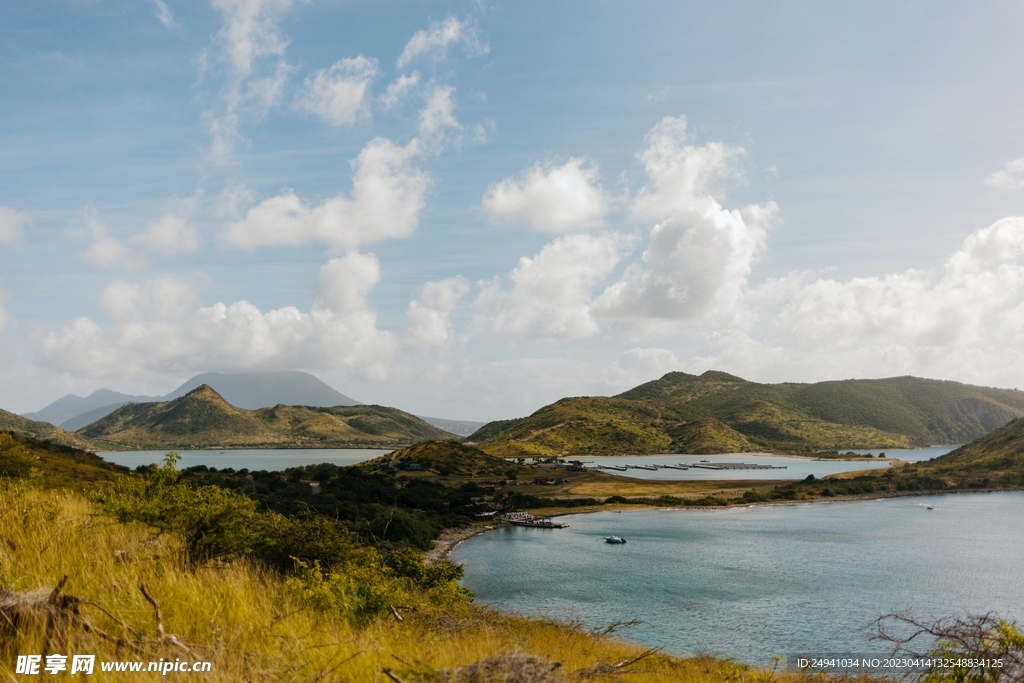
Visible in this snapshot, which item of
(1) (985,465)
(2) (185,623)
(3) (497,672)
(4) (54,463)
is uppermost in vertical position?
(2) (185,623)

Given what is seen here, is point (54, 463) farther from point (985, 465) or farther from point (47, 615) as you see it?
point (985, 465)

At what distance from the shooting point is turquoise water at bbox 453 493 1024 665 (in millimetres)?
43625

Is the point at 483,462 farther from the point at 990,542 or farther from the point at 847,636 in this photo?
the point at 847,636

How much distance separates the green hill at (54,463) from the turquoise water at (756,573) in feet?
121

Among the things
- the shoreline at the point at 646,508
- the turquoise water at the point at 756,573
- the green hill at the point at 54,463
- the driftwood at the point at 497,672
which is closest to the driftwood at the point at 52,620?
the driftwood at the point at 497,672

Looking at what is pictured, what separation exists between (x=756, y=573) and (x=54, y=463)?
85.0 m

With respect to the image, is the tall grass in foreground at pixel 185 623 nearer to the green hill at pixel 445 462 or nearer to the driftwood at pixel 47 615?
the driftwood at pixel 47 615

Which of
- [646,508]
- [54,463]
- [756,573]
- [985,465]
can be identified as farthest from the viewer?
[985,465]

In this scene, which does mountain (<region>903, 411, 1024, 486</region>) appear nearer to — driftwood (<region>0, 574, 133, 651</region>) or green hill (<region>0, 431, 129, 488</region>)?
green hill (<region>0, 431, 129, 488</region>)

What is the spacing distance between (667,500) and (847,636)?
79276 mm

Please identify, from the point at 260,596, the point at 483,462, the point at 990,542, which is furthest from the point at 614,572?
the point at 483,462

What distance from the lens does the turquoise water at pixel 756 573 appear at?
43625 millimetres

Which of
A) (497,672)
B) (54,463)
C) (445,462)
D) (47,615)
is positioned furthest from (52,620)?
(445,462)

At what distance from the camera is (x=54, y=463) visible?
7344 cm
